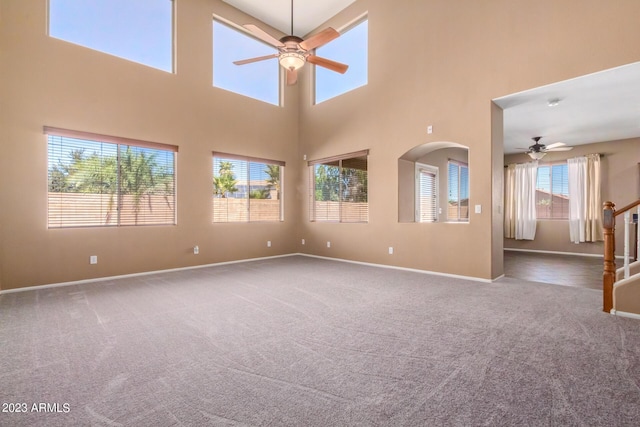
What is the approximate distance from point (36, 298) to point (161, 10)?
520 cm

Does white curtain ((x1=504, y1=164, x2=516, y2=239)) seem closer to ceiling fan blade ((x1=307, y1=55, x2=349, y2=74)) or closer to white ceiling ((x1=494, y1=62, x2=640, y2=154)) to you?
white ceiling ((x1=494, y1=62, x2=640, y2=154))

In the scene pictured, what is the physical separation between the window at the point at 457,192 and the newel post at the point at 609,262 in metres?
5.06

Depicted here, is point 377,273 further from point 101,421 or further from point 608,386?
point 101,421

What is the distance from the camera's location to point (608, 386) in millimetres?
Result: 1821

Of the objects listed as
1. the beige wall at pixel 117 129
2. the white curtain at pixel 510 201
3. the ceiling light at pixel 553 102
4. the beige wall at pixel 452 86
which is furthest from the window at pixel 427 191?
the beige wall at pixel 117 129

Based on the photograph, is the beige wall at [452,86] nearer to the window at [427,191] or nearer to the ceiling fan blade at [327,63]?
the window at [427,191]

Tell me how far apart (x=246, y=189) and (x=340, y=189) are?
7.09 feet

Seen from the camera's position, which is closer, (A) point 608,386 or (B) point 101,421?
(B) point 101,421

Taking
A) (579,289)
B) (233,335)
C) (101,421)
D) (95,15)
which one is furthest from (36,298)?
(579,289)

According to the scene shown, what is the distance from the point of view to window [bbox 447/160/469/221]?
838 cm

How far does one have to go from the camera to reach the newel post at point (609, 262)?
313cm

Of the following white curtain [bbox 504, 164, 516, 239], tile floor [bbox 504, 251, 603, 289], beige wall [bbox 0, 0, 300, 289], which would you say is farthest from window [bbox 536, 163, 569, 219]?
beige wall [bbox 0, 0, 300, 289]

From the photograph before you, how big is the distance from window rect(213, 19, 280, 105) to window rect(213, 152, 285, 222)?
1.57m

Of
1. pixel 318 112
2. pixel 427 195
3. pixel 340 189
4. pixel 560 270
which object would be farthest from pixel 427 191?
pixel 318 112
